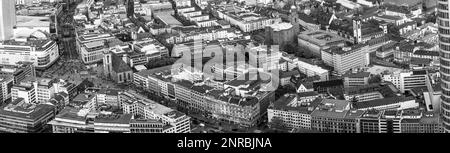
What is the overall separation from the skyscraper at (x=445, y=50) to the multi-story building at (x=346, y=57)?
14.5 ft

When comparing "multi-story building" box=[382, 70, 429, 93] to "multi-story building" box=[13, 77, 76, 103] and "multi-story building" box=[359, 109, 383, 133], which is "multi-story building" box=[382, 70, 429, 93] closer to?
"multi-story building" box=[359, 109, 383, 133]

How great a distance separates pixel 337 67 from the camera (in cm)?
980

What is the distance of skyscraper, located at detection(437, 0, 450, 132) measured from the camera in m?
5.06

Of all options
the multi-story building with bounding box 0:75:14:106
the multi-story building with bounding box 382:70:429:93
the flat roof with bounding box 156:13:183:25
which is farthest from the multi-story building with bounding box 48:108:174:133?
the flat roof with bounding box 156:13:183:25

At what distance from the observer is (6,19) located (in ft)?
39.3

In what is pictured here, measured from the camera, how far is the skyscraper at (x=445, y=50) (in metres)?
5.06

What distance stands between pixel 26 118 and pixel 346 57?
4.31m

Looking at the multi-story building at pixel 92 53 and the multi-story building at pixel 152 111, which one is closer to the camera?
the multi-story building at pixel 152 111

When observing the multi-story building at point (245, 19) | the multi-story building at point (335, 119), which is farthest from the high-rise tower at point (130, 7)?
Result: the multi-story building at point (335, 119)

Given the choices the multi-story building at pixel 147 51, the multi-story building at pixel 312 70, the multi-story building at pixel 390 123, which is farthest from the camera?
the multi-story building at pixel 147 51

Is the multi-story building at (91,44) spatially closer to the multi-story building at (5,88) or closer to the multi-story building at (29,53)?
the multi-story building at (29,53)

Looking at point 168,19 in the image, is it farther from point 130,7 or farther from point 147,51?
point 147,51

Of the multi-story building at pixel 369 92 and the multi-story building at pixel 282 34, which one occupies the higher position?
Result: the multi-story building at pixel 282 34
